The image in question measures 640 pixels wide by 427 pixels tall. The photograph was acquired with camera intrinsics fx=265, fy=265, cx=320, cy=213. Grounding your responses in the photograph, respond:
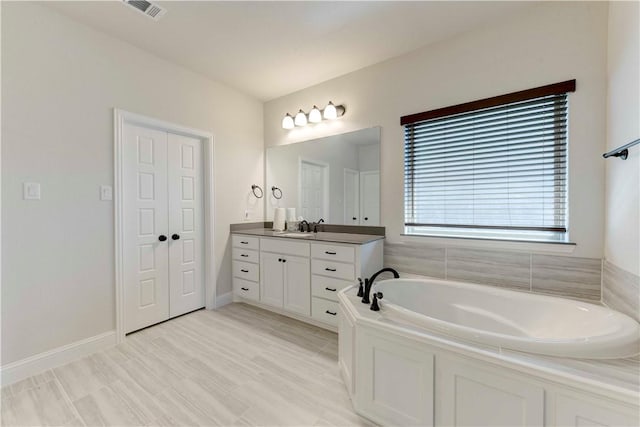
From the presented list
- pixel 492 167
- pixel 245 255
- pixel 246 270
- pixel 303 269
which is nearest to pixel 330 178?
pixel 303 269

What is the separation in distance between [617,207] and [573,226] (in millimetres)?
305

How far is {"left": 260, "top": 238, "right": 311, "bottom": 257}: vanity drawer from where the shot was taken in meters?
2.58

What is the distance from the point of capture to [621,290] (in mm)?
1469

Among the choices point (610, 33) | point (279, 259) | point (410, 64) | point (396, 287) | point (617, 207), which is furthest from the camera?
point (279, 259)

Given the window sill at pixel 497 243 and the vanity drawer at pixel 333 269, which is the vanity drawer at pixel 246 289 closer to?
the vanity drawer at pixel 333 269

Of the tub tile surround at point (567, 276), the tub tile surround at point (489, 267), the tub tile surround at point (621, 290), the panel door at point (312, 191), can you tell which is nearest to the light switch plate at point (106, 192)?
the panel door at point (312, 191)

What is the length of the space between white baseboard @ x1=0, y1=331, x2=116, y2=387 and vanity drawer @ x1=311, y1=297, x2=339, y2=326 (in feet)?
5.56

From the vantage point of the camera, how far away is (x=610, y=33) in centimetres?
164

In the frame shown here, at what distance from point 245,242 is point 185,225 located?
2.16 ft

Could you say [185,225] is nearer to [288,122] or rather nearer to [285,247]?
[285,247]

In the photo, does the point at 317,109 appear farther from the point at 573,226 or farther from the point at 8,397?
the point at 8,397

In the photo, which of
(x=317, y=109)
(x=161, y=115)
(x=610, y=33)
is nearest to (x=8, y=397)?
(x=161, y=115)

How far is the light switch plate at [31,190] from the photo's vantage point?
5.88 ft

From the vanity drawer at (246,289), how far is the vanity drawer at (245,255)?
25 centimetres
